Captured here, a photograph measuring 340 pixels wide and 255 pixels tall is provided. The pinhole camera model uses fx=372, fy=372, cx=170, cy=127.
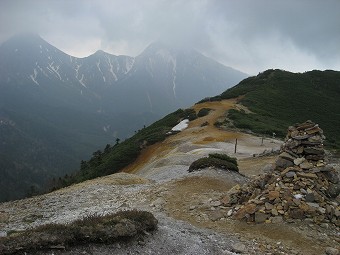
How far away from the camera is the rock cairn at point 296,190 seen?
49.4 ft

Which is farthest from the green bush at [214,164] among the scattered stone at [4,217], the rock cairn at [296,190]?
the scattered stone at [4,217]

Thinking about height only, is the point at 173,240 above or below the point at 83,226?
below

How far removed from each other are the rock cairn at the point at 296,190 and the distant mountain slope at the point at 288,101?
40004 millimetres

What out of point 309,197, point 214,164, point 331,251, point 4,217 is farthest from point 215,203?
point 4,217

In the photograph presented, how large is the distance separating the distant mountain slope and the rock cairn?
40.0 metres

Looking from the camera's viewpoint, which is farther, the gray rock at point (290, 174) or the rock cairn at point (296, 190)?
the gray rock at point (290, 174)

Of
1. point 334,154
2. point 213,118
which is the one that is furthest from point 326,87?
point 334,154

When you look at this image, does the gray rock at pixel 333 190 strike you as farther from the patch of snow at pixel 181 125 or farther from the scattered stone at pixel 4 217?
the patch of snow at pixel 181 125

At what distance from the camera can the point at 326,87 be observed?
362ft

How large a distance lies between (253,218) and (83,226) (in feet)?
25.3

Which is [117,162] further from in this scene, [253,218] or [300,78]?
[300,78]

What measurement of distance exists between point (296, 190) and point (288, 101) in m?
82.9

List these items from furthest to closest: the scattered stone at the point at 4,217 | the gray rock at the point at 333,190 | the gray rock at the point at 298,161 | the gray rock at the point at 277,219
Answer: the gray rock at the point at 298,161 → the scattered stone at the point at 4,217 → the gray rock at the point at 333,190 → the gray rock at the point at 277,219

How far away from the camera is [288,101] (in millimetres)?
94250
